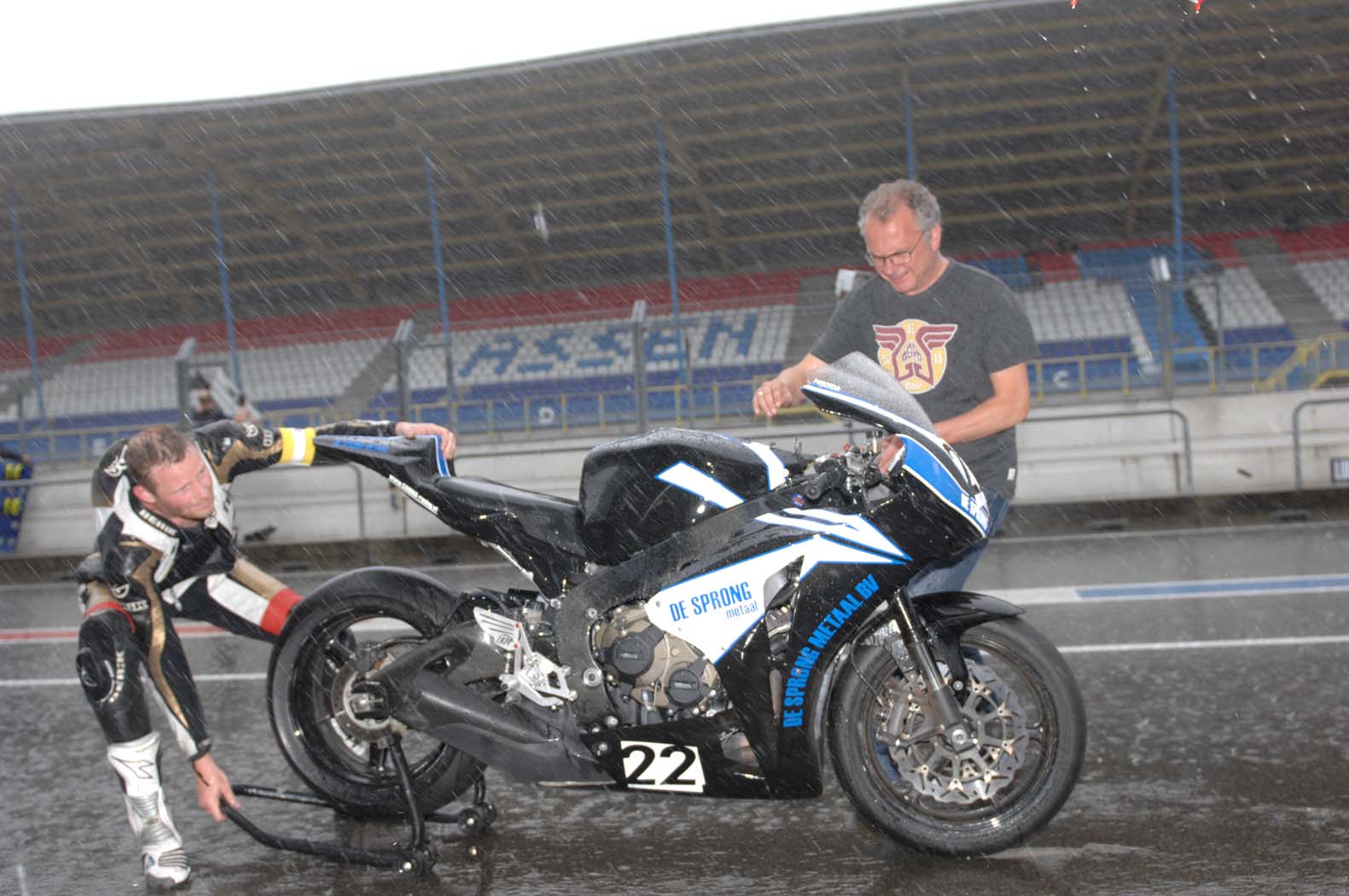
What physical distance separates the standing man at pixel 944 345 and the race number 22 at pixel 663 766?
0.89 m

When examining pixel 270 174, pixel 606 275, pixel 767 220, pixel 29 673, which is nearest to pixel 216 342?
pixel 270 174

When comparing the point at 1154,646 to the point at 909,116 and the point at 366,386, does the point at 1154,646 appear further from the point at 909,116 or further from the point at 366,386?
the point at 909,116

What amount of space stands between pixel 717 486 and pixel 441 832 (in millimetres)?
1427

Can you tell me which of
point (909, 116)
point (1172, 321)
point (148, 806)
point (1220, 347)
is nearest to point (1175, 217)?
point (909, 116)

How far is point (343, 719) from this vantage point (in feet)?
13.6

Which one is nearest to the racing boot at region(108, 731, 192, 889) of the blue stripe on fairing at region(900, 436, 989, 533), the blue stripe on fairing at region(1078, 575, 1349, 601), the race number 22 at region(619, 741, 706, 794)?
the race number 22 at region(619, 741, 706, 794)

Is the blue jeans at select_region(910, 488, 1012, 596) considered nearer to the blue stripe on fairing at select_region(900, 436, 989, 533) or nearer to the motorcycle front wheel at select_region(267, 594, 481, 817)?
the blue stripe on fairing at select_region(900, 436, 989, 533)

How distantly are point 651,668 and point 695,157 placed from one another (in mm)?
19666

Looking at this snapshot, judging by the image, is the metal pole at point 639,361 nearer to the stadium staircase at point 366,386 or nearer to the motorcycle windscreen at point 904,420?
the stadium staircase at point 366,386

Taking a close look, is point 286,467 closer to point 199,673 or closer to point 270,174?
point 199,673

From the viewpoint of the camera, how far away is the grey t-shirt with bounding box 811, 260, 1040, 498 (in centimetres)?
409

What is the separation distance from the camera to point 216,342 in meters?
24.9

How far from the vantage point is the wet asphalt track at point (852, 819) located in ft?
11.5

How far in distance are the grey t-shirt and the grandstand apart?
9.32 m
